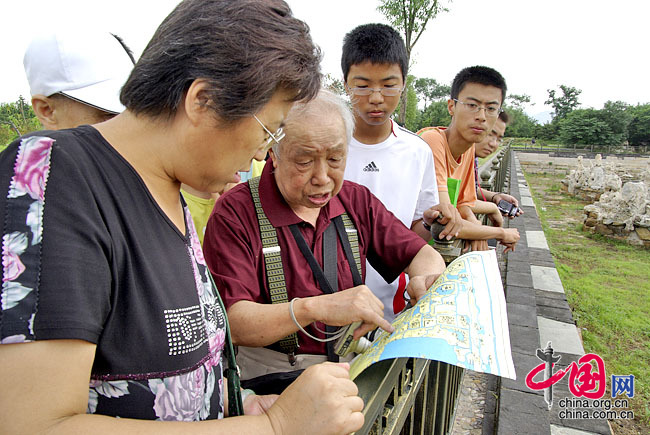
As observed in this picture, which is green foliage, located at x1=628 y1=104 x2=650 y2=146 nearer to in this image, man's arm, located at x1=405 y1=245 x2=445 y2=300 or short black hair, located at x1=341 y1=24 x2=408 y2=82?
short black hair, located at x1=341 y1=24 x2=408 y2=82

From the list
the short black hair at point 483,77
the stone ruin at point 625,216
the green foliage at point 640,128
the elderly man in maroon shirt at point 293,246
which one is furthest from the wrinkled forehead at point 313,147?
the green foliage at point 640,128

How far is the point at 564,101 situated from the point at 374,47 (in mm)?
76005

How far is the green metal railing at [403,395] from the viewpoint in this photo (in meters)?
1.16

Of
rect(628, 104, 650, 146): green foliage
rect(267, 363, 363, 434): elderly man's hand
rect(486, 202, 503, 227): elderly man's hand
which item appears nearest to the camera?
rect(267, 363, 363, 434): elderly man's hand

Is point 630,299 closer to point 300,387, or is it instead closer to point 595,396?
point 595,396

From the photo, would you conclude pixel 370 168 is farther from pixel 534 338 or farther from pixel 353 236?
pixel 534 338

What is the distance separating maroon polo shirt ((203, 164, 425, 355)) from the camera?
1405 mm

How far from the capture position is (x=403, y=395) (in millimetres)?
1481

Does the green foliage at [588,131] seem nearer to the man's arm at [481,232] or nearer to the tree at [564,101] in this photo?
the tree at [564,101]

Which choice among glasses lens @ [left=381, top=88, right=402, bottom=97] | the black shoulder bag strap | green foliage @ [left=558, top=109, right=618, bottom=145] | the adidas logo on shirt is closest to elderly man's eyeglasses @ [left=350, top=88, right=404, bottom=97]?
glasses lens @ [left=381, top=88, right=402, bottom=97]

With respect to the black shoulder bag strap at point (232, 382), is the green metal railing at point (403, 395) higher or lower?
lower

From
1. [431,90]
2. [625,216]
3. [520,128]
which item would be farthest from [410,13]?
[431,90]

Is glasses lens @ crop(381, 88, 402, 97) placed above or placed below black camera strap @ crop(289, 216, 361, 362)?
above

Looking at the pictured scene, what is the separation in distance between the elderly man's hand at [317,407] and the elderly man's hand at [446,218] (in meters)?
1.44
